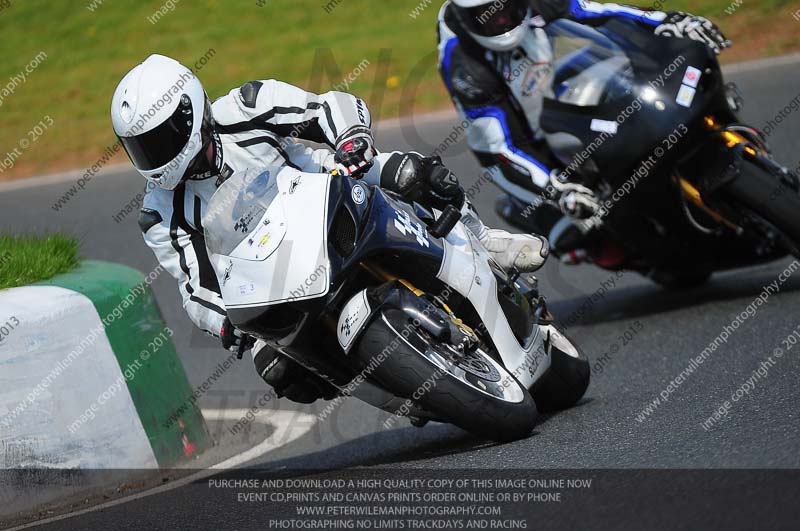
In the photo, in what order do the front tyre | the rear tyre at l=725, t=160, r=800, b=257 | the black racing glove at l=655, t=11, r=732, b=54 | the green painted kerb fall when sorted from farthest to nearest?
the black racing glove at l=655, t=11, r=732, b=54 → the rear tyre at l=725, t=160, r=800, b=257 → the green painted kerb → the front tyre

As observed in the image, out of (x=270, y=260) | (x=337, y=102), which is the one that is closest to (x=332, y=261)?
(x=270, y=260)

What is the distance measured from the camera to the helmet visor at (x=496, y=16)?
691 cm

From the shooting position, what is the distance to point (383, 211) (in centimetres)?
483

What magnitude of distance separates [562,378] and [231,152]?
1880 mm

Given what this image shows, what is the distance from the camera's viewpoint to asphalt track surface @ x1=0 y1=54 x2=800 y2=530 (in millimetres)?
4441

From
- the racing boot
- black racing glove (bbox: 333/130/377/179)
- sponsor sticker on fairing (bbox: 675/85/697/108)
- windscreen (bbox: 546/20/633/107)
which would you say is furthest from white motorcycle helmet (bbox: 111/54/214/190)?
sponsor sticker on fairing (bbox: 675/85/697/108)

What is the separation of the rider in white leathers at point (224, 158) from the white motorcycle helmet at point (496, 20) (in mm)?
1693

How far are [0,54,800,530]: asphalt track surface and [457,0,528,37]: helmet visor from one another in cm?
206

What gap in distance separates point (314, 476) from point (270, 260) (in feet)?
4.26

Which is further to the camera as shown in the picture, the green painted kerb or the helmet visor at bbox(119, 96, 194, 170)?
the green painted kerb

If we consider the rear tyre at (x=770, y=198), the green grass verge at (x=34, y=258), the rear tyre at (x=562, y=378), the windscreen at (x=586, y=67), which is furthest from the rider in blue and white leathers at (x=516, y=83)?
the green grass verge at (x=34, y=258)

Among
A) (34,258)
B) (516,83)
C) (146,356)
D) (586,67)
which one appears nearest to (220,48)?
(516,83)

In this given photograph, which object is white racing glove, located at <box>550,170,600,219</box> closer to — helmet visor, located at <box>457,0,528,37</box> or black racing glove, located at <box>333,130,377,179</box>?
helmet visor, located at <box>457,0,528,37</box>

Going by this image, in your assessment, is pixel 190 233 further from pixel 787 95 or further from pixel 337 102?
pixel 787 95
